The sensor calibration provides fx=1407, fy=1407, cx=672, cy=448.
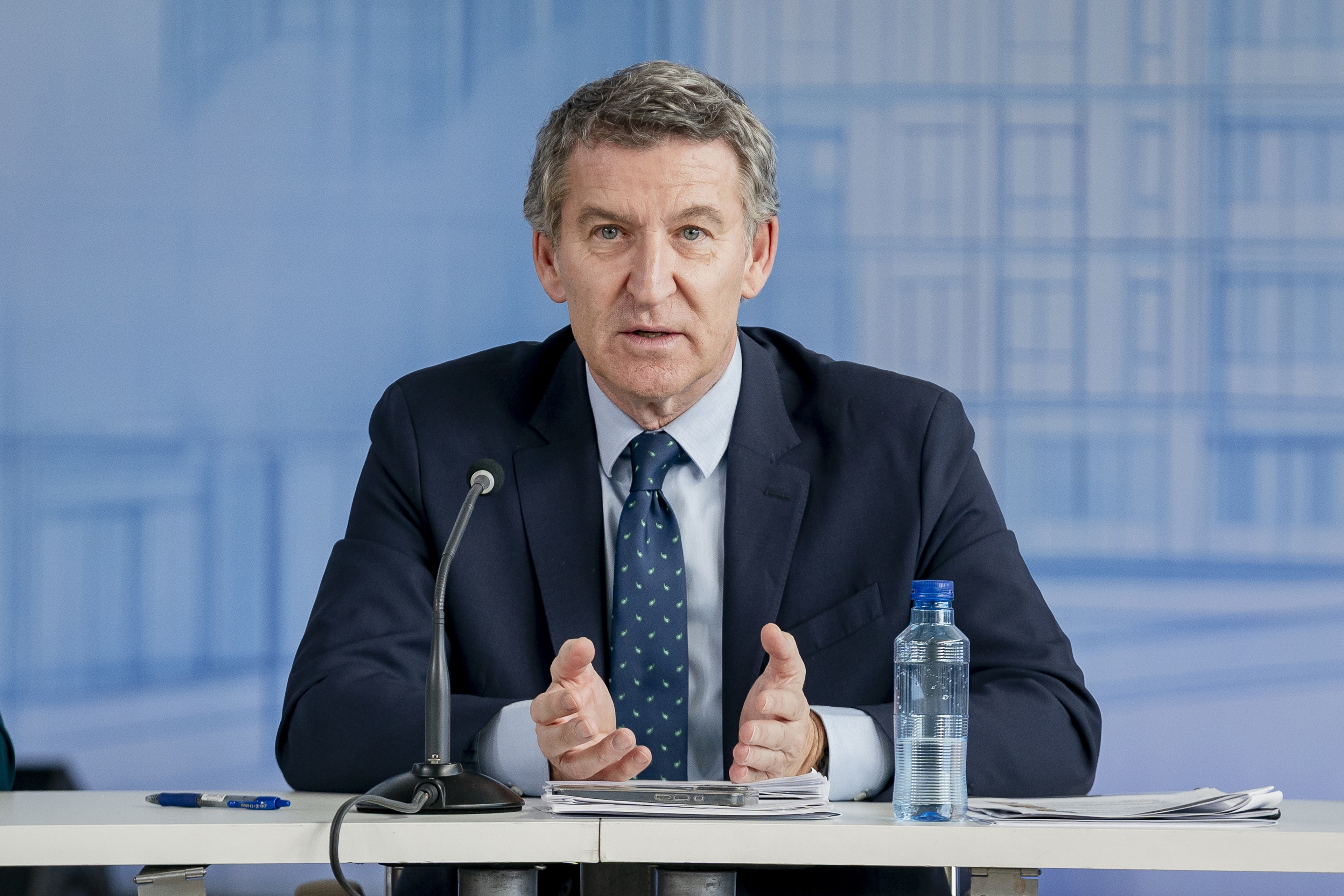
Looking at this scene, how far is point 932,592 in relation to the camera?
1.37 metres

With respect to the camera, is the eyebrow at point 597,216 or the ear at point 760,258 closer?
the eyebrow at point 597,216

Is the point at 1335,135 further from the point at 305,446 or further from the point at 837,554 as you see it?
the point at 305,446

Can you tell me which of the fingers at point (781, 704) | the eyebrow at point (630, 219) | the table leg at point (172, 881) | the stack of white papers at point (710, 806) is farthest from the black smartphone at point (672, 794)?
the eyebrow at point (630, 219)

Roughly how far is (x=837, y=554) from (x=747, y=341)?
39cm

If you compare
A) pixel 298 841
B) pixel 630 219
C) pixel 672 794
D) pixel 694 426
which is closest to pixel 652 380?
pixel 694 426

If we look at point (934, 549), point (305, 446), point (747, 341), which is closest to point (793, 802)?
point (934, 549)

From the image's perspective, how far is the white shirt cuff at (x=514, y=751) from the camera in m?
1.53

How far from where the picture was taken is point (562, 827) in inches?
48.3

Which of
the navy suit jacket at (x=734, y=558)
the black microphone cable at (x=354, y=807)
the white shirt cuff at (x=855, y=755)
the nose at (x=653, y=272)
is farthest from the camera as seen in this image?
the nose at (x=653, y=272)

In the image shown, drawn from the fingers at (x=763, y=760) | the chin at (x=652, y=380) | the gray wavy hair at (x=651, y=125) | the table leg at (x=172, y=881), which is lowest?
the table leg at (x=172, y=881)

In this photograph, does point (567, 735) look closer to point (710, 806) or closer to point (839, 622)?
point (710, 806)

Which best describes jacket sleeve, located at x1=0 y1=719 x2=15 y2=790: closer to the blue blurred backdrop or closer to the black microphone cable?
the black microphone cable

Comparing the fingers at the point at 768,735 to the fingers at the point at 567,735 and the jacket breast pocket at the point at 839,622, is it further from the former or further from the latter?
the jacket breast pocket at the point at 839,622

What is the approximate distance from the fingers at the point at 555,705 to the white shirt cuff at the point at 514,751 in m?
0.07
